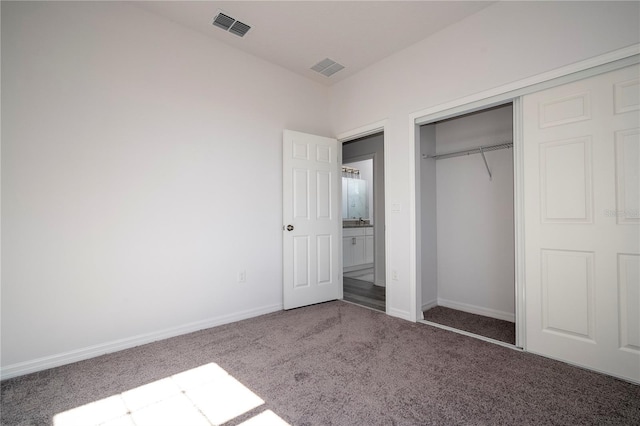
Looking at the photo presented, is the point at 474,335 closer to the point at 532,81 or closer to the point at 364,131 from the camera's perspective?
the point at 532,81

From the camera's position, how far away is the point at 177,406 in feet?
5.81

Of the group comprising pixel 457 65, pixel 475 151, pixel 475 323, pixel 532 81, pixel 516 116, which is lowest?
pixel 475 323

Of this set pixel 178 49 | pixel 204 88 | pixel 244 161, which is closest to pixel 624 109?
pixel 244 161

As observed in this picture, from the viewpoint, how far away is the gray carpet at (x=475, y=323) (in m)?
2.83

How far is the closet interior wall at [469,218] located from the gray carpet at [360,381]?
966 mm

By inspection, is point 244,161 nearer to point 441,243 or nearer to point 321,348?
point 321,348

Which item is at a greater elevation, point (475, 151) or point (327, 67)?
point (327, 67)

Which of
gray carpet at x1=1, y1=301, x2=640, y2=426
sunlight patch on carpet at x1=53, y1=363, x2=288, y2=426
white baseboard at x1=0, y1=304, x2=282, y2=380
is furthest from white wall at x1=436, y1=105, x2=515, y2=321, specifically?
sunlight patch on carpet at x1=53, y1=363, x2=288, y2=426

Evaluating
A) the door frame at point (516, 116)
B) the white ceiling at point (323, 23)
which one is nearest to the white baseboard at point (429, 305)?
the door frame at point (516, 116)

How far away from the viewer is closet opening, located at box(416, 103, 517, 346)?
3.28 m

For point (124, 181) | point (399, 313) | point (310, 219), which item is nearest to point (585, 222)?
point (399, 313)

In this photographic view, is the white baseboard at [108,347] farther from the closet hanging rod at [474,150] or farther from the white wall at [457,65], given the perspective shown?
the closet hanging rod at [474,150]

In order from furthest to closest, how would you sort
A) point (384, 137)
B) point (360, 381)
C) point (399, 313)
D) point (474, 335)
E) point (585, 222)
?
point (384, 137) → point (399, 313) → point (474, 335) → point (585, 222) → point (360, 381)

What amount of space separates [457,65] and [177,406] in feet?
11.6
